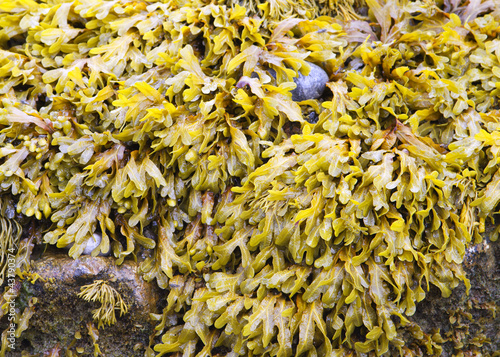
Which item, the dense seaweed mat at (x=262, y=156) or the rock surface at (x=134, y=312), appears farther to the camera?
the rock surface at (x=134, y=312)

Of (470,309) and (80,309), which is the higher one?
(470,309)

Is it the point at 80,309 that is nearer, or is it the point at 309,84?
the point at 80,309

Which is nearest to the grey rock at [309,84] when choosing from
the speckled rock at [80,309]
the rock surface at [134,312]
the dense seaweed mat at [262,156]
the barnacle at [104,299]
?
the dense seaweed mat at [262,156]

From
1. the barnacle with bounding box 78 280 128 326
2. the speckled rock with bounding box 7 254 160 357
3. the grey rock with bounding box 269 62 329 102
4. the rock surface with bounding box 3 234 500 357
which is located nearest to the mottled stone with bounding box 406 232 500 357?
the rock surface with bounding box 3 234 500 357

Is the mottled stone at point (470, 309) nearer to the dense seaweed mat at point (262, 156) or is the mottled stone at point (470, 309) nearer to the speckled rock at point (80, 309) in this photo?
the dense seaweed mat at point (262, 156)

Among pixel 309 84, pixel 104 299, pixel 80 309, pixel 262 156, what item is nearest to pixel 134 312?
pixel 104 299

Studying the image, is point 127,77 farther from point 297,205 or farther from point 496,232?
point 496,232

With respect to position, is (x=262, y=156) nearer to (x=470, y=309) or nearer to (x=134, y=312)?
(x=134, y=312)
